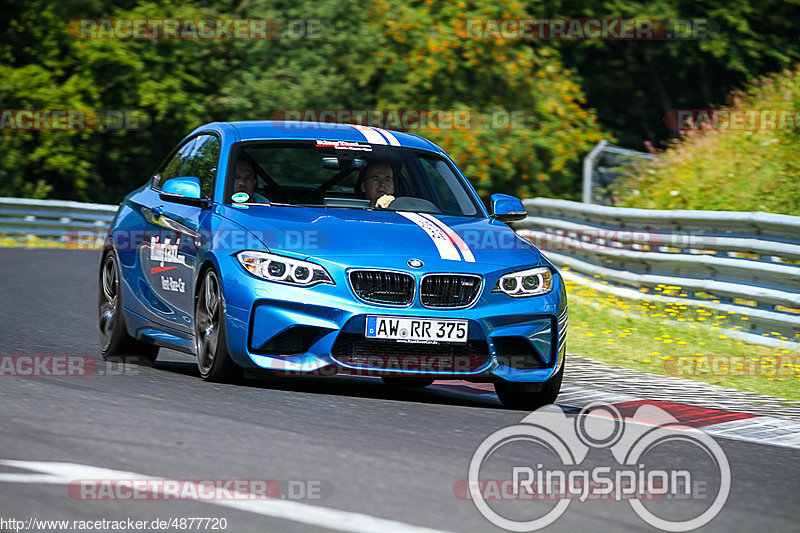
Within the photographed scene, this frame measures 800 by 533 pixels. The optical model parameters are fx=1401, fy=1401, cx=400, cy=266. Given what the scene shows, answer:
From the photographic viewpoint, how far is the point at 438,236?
26.8ft

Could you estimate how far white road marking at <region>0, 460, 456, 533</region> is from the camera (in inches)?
190

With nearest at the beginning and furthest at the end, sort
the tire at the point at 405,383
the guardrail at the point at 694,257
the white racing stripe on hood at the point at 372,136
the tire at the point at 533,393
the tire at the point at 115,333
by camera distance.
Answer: the tire at the point at 533,393, the tire at the point at 405,383, the white racing stripe on hood at the point at 372,136, the tire at the point at 115,333, the guardrail at the point at 694,257

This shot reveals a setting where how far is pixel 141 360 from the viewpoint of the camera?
31.8 ft

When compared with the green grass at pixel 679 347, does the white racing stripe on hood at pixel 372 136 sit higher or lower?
higher

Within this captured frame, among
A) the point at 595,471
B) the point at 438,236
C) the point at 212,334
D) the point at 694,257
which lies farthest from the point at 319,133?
the point at 694,257

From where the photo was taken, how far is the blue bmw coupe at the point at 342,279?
25.1 feet

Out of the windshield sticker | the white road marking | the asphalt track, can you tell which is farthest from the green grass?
the white road marking

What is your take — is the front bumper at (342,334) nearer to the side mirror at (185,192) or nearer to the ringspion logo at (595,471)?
the ringspion logo at (595,471)

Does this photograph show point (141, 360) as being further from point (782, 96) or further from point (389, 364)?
point (782, 96)

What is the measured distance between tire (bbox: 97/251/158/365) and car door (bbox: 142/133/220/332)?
1.89 feet

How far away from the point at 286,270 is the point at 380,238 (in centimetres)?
62

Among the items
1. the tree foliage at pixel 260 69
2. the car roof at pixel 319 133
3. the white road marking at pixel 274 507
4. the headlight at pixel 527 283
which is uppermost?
the car roof at pixel 319 133

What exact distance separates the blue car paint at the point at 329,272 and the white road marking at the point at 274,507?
2254 millimetres

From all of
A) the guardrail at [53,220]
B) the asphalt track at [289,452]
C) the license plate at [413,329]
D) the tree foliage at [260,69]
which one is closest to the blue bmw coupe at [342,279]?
the license plate at [413,329]
